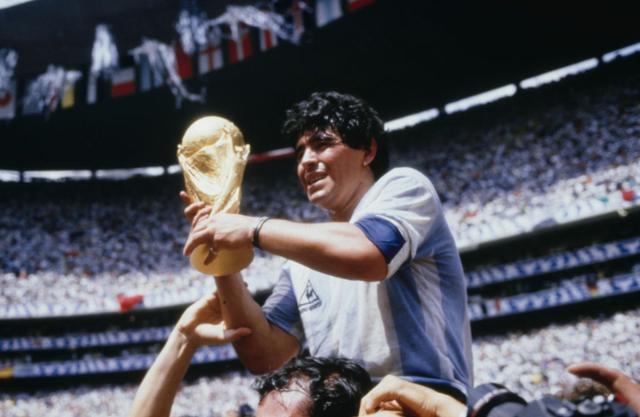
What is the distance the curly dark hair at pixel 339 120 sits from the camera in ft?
6.28

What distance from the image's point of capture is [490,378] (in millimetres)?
11820

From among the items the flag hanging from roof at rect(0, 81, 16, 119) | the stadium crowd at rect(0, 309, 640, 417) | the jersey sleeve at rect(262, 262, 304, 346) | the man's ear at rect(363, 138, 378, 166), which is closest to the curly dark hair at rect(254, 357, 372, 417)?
the jersey sleeve at rect(262, 262, 304, 346)

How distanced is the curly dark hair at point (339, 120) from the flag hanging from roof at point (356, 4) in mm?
12838

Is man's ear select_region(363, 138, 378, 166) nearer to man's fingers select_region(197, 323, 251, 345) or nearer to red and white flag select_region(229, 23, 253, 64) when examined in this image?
man's fingers select_region(197, 323, 251, 345)

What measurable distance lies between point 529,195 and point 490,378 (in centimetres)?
590

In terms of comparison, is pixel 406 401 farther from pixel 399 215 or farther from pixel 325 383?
pixel 399 215

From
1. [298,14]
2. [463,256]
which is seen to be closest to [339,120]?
[463,256]

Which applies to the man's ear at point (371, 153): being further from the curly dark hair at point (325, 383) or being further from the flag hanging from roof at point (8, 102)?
the flag hanging from roof at point (8, 102)

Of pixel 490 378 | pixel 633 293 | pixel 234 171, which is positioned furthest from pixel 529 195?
pixel 234 171

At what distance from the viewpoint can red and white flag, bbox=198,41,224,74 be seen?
16547mm

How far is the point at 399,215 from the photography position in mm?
1527

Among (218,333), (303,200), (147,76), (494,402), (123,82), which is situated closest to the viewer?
(494,402)

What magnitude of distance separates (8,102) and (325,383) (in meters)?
21.1

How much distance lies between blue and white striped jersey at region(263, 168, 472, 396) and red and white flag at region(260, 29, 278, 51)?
48.9ft
